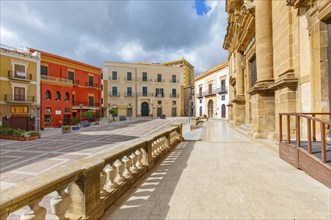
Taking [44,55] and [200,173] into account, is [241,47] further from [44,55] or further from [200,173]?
[44,55]

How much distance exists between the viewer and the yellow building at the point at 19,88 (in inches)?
717

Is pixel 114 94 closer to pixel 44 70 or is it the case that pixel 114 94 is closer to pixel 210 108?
pixel 44 70

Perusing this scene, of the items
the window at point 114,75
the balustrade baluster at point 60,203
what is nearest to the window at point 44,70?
the window at point 114,75

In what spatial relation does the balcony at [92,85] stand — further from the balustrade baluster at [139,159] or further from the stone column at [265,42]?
the balustrade baluster at [139,159]

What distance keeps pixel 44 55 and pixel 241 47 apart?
25.2m

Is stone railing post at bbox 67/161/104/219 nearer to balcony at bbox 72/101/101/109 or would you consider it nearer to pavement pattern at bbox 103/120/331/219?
pavement pattern at bbox 103/120/331/219

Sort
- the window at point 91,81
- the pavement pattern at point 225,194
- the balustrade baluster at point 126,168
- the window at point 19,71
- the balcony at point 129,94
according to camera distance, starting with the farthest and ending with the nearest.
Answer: the balcony at point 129,94
the window at point 91,81
the window at point 19,71
the balustrade baluster at point 126,168
the pavement pattern at point 225,194

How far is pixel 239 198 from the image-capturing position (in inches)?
109

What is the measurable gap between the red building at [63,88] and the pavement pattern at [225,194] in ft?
75.1

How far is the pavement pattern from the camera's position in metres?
2.38

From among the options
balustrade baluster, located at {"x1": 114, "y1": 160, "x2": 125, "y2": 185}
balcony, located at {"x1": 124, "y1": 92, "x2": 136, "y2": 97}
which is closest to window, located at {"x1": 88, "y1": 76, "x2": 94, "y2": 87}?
balcony, located at {"x1": 124, "y1": 92, "x2": 136, "y2": 97}

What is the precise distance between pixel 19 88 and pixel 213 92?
103ft

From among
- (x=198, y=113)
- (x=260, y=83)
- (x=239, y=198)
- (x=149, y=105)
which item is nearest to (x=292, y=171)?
(x=239, y=198)

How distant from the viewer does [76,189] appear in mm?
2037
